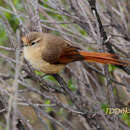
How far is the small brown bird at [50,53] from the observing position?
3883 millimetres

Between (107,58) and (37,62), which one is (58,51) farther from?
(107,58)

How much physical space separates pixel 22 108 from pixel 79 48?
2223 mm

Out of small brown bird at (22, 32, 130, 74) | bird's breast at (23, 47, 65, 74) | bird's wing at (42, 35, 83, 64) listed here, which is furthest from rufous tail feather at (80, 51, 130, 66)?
bird's breast at (23, 47, 65, 74)

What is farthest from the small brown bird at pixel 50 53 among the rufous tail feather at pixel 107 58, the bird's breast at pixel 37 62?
the rufous tail feather at pixel 107 58

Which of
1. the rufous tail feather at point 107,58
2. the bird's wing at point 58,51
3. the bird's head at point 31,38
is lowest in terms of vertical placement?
the rufous tail feather at point 107,58

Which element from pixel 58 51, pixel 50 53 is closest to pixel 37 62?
pixel 50 53

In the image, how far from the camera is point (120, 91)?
509cm

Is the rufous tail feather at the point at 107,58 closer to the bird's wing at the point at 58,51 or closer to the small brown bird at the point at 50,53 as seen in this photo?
the small brown bird at the point at 50,53

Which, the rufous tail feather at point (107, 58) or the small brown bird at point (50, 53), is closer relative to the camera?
the rufous tail feather at point (107, 58)

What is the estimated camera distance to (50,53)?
404cm

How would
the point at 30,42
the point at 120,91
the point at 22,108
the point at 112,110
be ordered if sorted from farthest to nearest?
the point at 22,108 < the point at 120,91 < the point at 30,42 < the point at 112,110

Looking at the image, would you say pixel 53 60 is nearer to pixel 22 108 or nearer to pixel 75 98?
pixel 75 98

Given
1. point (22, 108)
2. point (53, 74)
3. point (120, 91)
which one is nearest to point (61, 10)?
point (53, 74)

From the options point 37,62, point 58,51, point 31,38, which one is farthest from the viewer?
point 58,51
